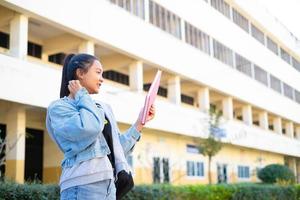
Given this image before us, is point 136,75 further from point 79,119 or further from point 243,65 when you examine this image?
point 79,119

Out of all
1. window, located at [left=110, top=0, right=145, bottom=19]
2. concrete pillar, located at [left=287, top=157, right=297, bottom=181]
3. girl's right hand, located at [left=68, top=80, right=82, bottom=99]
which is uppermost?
window, located at [left=110, top=0, right=145, bottom=19]

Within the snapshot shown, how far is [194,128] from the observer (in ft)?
87.9

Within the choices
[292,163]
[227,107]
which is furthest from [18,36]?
[292,163]

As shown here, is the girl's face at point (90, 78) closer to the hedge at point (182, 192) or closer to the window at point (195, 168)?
the hedge at point (182, 192)

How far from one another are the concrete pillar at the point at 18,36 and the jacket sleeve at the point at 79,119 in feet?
45.2

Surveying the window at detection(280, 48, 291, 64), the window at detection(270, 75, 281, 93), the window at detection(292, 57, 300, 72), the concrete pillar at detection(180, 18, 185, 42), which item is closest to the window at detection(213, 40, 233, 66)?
the concrete pillar at detection(180, 18, 185, 42)

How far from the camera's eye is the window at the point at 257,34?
39.4 meters

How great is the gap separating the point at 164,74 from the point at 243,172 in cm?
1371

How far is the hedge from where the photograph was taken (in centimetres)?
794

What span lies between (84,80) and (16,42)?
14.0 meters

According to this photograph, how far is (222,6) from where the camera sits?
33.6 metres

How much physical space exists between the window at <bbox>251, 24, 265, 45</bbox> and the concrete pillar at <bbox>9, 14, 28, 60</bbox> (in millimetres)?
25754

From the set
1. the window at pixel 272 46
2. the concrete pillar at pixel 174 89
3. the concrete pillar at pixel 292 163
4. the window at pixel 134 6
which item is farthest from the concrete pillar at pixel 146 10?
the concrete pillar at pixel 292 163

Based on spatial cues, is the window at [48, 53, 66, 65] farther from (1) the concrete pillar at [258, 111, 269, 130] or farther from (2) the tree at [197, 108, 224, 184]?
(1) the concrete pillar at [258, 111, 269, 130]
